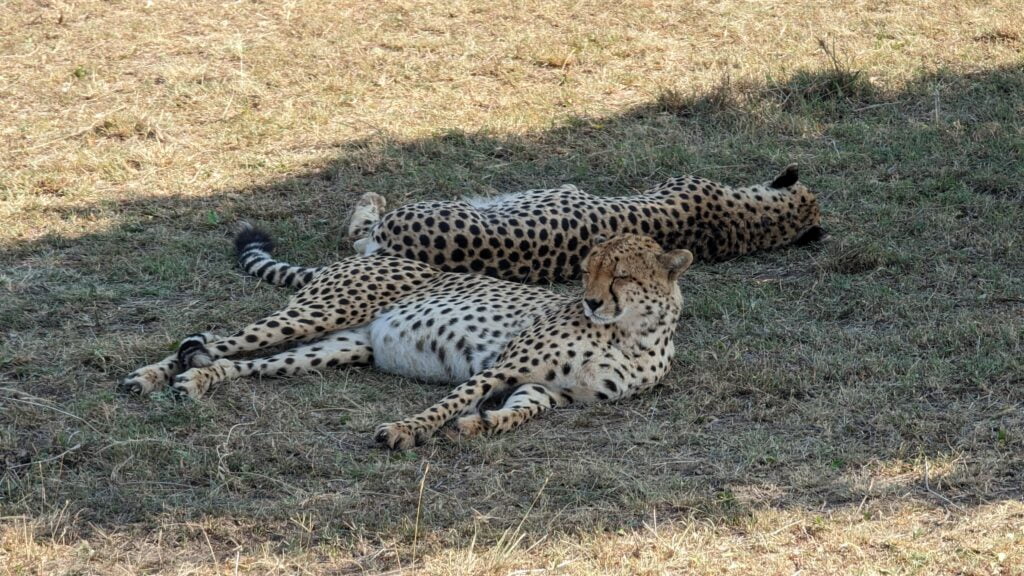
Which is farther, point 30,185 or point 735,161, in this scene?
point 735,161

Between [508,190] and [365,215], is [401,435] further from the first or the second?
[508,190]

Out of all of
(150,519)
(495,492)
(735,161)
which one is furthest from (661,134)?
(150,519)

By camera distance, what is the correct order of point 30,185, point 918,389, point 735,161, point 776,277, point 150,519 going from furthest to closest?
point 735,161, point 30,185, point 776,277, point 918,389, point 150,519

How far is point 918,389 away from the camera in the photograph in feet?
17.1

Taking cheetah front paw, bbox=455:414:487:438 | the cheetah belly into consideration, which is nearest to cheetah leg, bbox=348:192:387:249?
the cheetah belly

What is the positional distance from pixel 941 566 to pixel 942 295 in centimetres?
267

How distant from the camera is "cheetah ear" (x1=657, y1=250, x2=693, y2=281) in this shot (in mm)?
5301

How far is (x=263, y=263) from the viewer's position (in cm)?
654

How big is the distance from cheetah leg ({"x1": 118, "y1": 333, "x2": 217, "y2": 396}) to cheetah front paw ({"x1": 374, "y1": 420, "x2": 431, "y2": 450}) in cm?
102

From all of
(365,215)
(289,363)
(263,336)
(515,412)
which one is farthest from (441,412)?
(365,215)

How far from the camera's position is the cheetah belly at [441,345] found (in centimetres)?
545

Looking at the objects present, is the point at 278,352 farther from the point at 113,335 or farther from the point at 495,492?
the point at 495,492

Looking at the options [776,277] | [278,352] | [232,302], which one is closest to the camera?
[278,352]

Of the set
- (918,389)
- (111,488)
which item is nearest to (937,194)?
(918,389)
